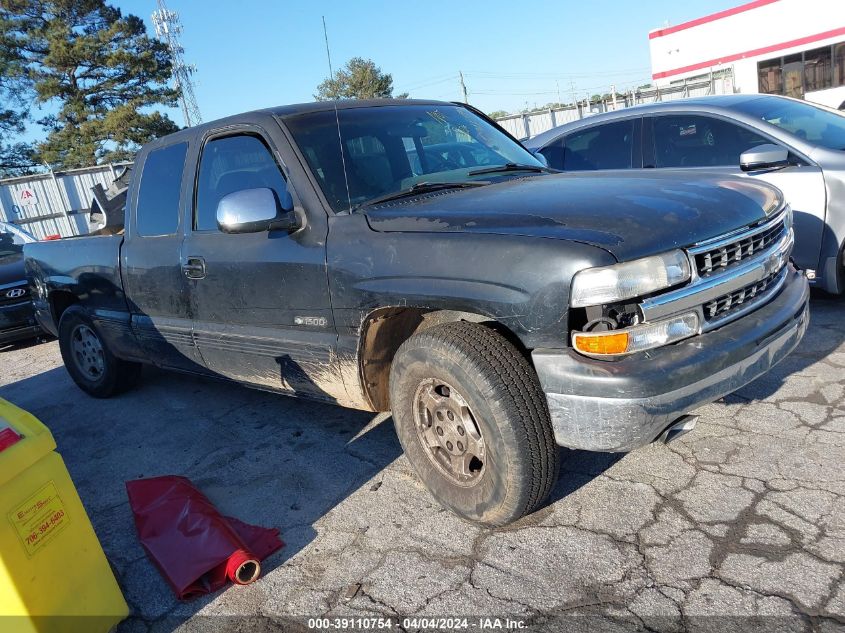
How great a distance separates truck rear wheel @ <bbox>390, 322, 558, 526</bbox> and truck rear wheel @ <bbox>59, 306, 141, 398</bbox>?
3.23 metres

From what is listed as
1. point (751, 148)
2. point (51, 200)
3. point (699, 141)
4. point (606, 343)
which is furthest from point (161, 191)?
point (51, 200)

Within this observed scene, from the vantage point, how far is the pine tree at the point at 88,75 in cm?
3131

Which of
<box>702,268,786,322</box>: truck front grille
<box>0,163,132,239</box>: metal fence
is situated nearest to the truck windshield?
<box>702,268,786,322</box>: truck front grille

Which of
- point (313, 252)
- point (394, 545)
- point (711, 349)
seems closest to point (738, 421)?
point (711, 349)

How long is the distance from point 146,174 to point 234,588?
292cm

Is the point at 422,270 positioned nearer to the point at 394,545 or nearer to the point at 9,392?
the point at 394,545

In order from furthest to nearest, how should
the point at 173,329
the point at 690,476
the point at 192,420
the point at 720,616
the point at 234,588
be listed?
the point at 192,420 < the point at 173,329 < the point at 690,476 < the point at 234,588 < the point at 720,616

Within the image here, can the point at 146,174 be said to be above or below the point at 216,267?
above

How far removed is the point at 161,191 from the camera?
170 inches

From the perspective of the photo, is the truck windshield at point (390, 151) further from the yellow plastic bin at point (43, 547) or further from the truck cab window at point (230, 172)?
the yellow plastic bin at point (43, 547)

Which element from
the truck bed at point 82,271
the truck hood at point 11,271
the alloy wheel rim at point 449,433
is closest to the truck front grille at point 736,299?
the alloy wheel rim at point 449,433

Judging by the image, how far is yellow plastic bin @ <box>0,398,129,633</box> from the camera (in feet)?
7.18

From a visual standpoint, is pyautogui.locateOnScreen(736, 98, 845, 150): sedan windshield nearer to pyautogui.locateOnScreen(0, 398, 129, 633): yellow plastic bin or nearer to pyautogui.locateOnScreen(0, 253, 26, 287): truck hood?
pyautogui.locateOnScreen(0, 398, 129, 633): yellow plastic bin

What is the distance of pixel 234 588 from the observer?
8.98 feet
